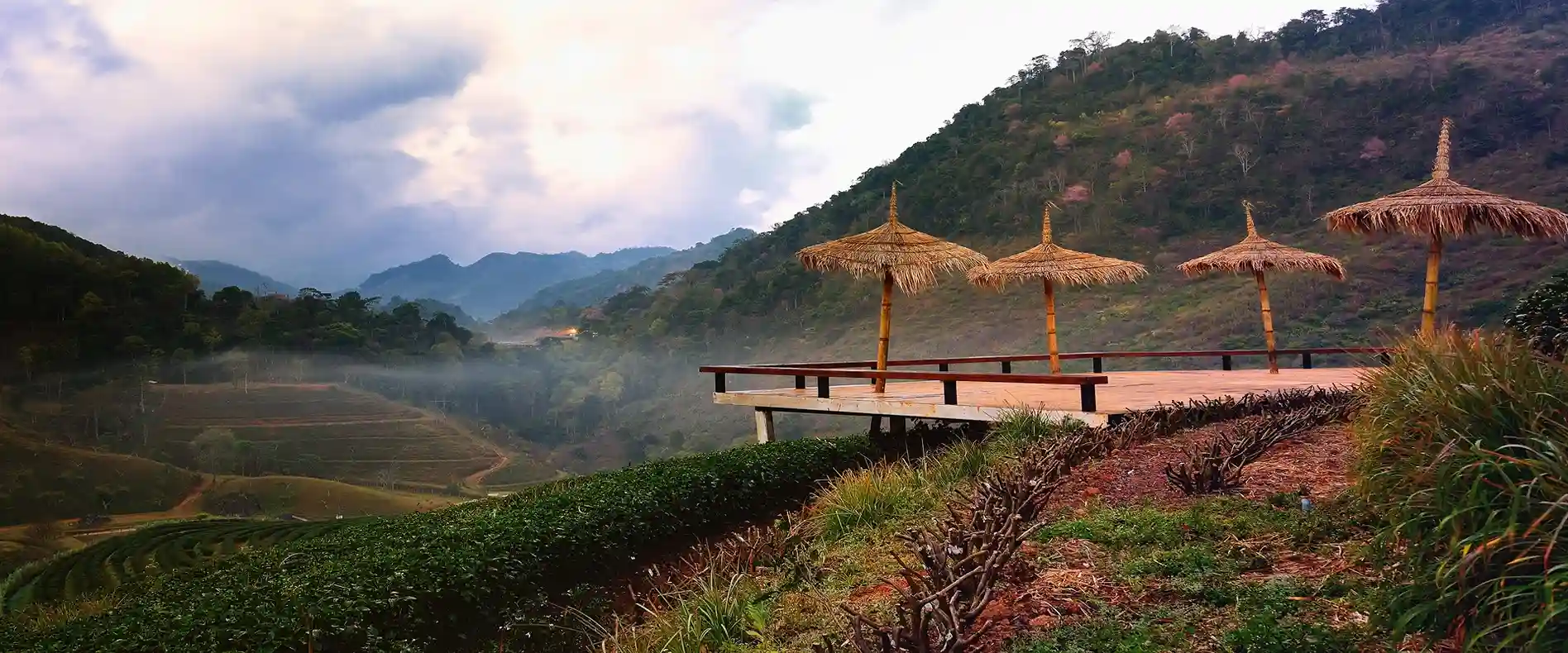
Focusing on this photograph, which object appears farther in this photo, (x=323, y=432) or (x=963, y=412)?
(x=323, y=432)

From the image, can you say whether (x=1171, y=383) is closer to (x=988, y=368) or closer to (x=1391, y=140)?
(x=988, y=368)

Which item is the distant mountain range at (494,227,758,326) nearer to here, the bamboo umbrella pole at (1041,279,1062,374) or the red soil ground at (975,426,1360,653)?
the bamboo umbrella pole at (1041,279,1062,374)

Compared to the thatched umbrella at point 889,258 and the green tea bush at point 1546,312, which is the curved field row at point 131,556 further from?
the green tea bush at point 1546,312

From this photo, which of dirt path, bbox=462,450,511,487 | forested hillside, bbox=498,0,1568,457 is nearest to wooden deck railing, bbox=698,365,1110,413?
forested hillside, bbox=498,0,1568,457

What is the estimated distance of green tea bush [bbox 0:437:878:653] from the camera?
14.8 feet

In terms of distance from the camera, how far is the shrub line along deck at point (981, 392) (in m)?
8.85

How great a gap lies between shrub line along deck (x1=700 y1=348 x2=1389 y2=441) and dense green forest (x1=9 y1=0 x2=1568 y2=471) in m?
16.7

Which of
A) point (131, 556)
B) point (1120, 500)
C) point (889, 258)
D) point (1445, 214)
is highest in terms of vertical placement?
point (1445, 214)

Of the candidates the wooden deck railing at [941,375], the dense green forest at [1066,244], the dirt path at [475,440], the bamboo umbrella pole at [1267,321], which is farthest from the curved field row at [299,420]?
the bamboo umbrella pole at [1267,321]

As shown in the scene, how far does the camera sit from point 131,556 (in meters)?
10.6

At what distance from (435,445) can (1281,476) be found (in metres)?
34.0

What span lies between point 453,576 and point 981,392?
8238mm

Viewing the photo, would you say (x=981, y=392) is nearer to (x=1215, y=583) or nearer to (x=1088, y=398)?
(x=1088, y=398)

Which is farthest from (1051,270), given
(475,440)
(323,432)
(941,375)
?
(475,440)
